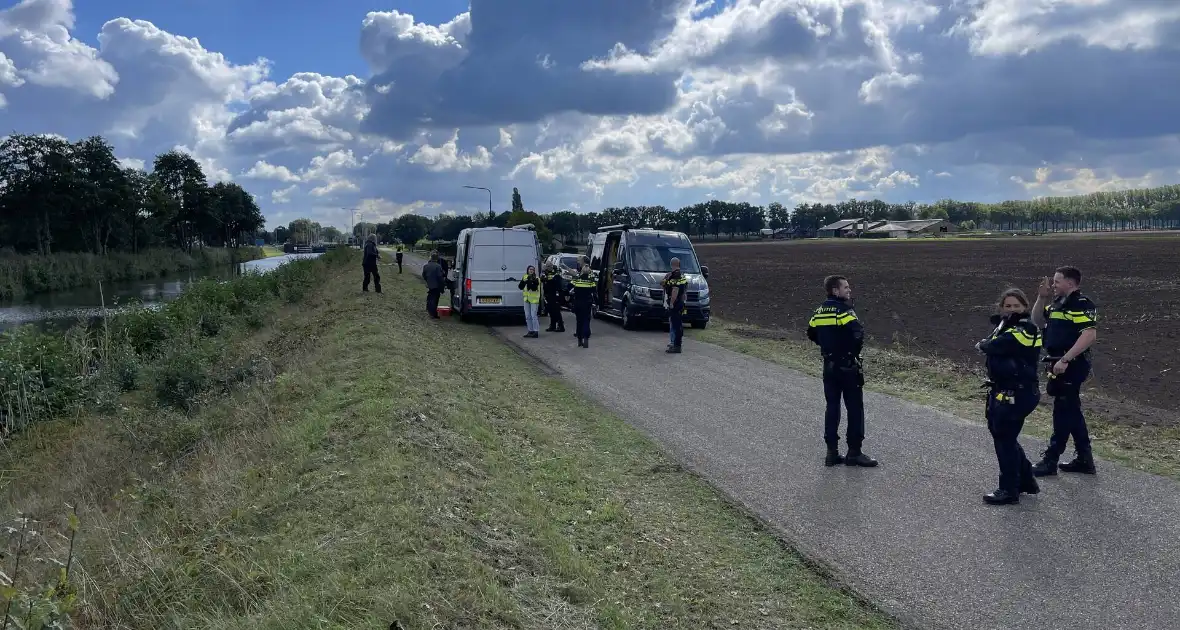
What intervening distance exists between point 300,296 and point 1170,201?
8750 inches

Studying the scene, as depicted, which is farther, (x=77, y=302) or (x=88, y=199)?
(x=88, y=199)

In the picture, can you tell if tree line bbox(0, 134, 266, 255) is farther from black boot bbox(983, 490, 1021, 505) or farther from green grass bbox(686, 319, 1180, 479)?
black boot bbox(983, 490, 1021, 505)

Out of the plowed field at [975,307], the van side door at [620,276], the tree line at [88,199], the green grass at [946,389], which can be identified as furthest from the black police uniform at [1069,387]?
the tree line at [88,199]

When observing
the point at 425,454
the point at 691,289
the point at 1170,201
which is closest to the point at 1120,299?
the point at 691,289

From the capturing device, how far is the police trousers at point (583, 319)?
16.0 m

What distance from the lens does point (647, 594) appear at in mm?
4613

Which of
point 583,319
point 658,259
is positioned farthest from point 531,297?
point 658,259

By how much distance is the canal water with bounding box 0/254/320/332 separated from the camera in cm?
3309

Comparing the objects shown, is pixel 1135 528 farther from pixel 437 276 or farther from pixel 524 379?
pixel 437 276

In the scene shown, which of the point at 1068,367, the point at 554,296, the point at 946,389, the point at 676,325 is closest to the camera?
the point at 1068,367

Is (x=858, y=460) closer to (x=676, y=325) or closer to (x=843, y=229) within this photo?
(x=676, y=325)

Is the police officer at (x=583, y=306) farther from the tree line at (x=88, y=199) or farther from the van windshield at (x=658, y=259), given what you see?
the tree line at (x=88, y=199)

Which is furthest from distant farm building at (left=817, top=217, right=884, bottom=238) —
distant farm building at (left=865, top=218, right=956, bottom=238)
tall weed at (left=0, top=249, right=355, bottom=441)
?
tall weed at (left=0, top=249, right=355, bottom=441)

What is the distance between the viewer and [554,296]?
18375 millimetres
